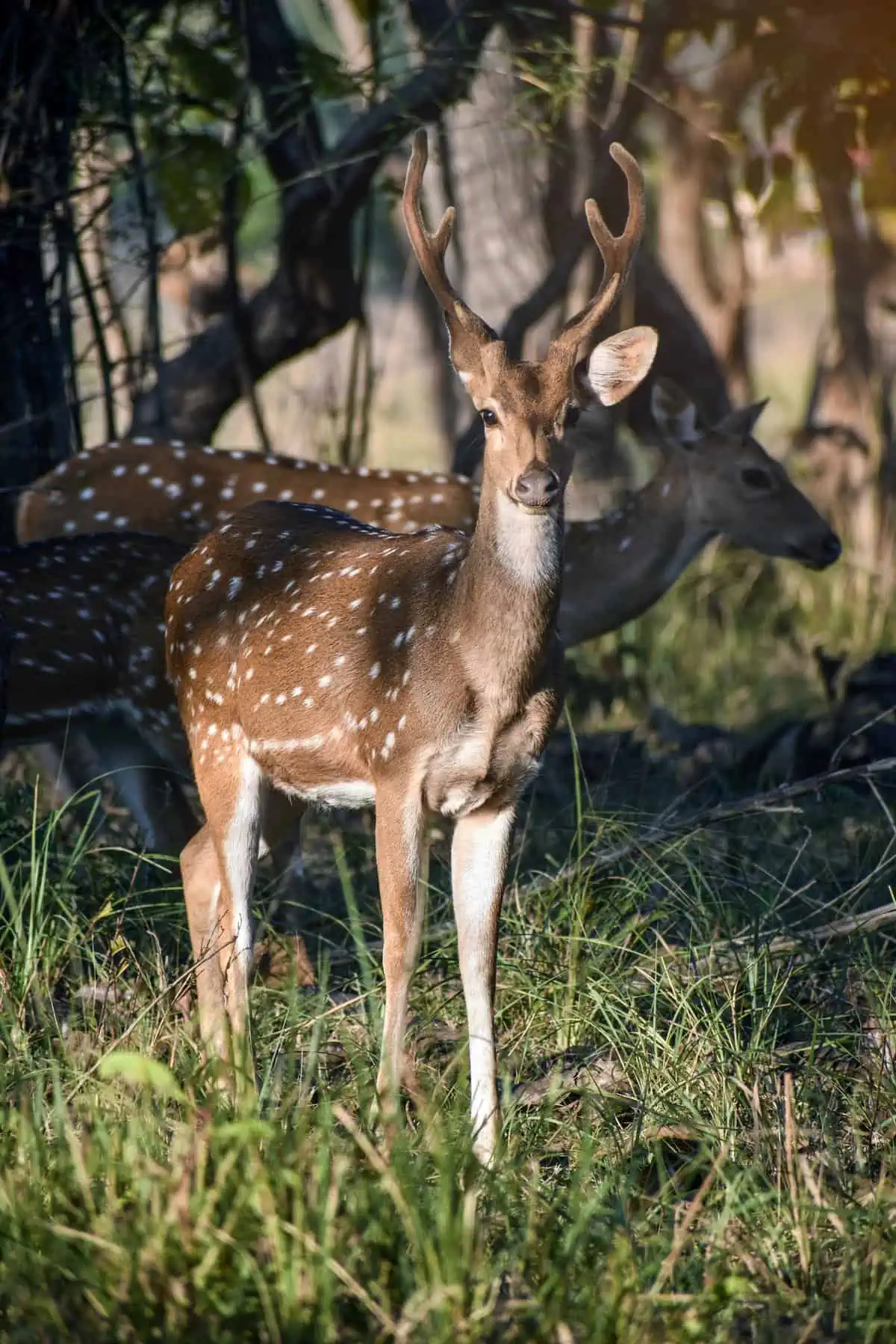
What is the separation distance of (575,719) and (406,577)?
137 inches

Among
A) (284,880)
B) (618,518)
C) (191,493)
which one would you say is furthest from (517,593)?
(618,518)

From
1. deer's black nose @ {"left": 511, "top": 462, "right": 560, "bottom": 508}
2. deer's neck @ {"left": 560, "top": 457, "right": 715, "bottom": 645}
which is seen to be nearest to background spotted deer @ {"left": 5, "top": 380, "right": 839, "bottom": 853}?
deer's neck @ {"left": 560, "top": 457, "right": 715, "bottom": 645}

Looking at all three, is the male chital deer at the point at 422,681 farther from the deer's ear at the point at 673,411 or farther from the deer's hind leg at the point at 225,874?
the deer's ear at the point at 673,411

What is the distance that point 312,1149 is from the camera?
299 cm

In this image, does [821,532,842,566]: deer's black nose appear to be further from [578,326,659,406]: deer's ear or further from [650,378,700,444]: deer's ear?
[578,326,659,406]: deer's ear

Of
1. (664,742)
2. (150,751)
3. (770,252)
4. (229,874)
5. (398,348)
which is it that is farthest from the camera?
(398,348)

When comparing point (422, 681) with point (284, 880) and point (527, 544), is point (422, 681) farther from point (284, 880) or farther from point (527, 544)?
point (284, 880)

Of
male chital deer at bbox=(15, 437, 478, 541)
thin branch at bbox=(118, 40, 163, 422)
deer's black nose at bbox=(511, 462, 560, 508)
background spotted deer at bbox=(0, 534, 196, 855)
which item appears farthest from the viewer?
male chital deer at bbox=(15, 437, 478, 541)

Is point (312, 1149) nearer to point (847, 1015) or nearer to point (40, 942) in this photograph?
point (40, 942)

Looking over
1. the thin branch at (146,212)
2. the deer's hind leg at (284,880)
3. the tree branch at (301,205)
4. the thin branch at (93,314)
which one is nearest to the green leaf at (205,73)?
the tree branch at (301,205)

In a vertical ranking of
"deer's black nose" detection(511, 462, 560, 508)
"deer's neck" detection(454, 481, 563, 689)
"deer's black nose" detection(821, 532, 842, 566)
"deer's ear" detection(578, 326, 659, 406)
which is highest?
"deer's ear" detection(578, 326, 659, 406)

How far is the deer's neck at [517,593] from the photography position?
3801 millimetres

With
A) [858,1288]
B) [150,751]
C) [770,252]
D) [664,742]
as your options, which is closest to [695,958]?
[858,1288]

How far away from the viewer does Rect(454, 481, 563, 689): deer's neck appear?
3.80 metres
